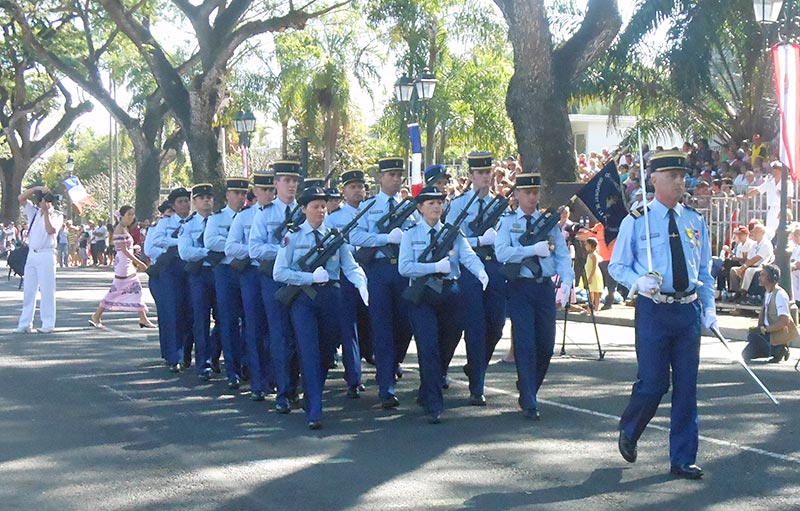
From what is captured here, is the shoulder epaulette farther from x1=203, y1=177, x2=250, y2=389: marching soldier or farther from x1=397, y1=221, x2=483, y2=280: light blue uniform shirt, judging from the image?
x1=203, y1=177, x2=250, y2=389: marching soldier

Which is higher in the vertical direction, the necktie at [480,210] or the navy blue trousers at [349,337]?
the necktie at [480,210]

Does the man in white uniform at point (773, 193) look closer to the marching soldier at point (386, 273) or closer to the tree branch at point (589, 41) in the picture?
the tree branch at point (589, 41)

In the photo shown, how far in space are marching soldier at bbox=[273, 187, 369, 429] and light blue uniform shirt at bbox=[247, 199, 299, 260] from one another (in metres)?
0.72

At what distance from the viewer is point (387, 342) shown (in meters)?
11.0

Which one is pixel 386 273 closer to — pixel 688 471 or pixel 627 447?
pixel 627 447

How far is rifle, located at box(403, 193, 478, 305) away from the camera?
1019 cm

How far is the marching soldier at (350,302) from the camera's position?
1127cm

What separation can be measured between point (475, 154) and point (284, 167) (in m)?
1.92

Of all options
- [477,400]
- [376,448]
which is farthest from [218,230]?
[376,448]

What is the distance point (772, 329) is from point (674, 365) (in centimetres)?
640

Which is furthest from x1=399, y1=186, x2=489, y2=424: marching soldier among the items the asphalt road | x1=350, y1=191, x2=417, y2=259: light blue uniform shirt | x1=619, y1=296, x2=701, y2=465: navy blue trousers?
x1=619, y1=296, x2=701, y2=465: navy blue trousers

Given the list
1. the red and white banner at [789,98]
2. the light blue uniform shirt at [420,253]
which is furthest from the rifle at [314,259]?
the red and white banner at [789,98]

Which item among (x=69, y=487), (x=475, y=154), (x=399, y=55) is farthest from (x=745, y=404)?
(x=399, y=55)

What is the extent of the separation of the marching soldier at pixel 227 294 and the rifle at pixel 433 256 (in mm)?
2454
